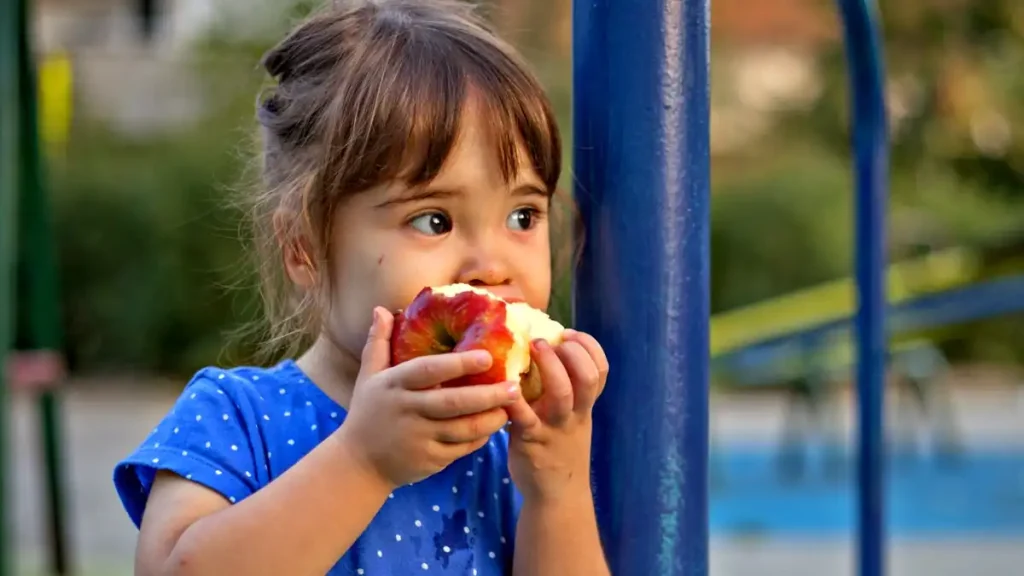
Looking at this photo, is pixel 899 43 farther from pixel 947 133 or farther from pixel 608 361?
pixel 608 361

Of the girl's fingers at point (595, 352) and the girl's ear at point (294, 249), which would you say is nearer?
the girl's fingers at point (595, 352)

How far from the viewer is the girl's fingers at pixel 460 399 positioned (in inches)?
39.7

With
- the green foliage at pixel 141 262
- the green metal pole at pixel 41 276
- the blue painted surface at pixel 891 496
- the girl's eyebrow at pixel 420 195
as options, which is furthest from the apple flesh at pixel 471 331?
the green foliage at pixel 141 262

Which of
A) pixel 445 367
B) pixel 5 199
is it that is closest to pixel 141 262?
pixel 5 199

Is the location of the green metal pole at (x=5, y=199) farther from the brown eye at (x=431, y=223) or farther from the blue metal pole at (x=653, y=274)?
the blue metal pole at (x=653, y=274)

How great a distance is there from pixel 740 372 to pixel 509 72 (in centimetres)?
545

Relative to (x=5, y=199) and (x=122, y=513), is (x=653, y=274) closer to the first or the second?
(x=5, y=199)

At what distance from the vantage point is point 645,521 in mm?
1165

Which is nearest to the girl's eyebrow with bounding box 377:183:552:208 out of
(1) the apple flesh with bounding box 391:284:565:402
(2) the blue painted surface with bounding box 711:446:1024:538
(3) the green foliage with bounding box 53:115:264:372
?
(1) the apple flesh with bounding box 391:284:565:402

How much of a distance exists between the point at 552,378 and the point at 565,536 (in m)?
0.21

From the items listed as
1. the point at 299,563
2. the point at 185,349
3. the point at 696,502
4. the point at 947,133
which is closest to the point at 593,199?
the point at 696,502

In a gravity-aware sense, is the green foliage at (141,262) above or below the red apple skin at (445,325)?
above

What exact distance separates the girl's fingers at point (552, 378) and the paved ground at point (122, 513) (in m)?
1.10

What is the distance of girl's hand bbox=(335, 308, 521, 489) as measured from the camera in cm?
101
